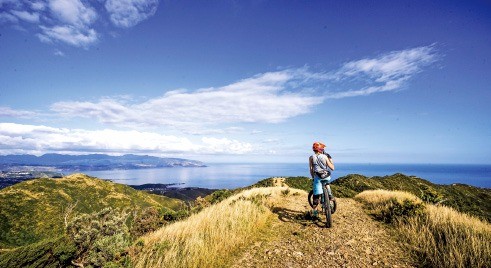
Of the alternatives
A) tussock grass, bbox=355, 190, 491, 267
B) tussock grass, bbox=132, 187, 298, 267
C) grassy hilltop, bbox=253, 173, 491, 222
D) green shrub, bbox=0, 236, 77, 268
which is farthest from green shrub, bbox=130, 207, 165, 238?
grassy hilltop, bbox=253, 173, 491, 222

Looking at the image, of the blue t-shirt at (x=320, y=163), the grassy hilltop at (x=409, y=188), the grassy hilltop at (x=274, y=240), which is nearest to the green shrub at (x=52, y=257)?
the grassy hilltop at (x=274, y=240)

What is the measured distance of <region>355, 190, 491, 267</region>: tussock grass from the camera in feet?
16.6

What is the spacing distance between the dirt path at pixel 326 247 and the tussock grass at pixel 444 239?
440mm

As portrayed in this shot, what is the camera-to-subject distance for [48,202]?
180ft

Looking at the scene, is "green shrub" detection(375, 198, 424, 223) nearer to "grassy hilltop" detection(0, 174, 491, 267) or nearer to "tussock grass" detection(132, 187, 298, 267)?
"grassy hilltop" detection(0, 174, 491, 267)

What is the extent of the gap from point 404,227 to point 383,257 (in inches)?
90.6

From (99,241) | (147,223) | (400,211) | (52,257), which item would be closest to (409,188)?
(400,211)

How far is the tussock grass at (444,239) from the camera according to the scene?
16.6ft

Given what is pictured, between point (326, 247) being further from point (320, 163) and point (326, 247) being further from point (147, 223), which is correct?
point (147, 223)

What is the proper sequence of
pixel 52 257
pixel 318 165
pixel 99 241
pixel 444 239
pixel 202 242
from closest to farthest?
pixel 202 242 < pixel 99 241 < pixel 444 239 < pixel 52 257 < pixel 318 165

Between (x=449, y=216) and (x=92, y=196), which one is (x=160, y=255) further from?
(x=92, y=196)

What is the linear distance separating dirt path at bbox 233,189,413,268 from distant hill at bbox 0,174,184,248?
97.7ft

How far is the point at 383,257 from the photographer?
19.2 feet

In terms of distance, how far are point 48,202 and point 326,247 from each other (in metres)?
66.9
